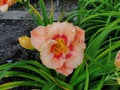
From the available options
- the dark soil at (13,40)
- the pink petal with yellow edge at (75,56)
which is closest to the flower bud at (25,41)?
the pink petal with yellow edge at (75,56)

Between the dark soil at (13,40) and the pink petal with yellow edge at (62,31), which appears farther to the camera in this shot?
the dark soil at (13,40)

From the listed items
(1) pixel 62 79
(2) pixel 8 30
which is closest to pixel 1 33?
(2) pixel 8 30

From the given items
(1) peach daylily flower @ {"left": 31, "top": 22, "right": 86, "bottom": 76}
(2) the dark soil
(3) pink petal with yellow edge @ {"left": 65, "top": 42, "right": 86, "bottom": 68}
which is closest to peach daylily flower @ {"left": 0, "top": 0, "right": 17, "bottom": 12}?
(1) peach daylily flower @ {"left": 31, "top": 22, "right": 86, "bottom": 76}

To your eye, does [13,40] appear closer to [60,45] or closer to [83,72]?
[83,72]

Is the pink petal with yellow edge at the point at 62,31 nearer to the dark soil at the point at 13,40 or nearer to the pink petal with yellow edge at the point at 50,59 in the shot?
the pink petal with yellow edge at the point at 50,59

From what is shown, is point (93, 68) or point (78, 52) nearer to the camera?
point (78, 52)

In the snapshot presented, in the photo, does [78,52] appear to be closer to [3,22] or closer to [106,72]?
[106,72]

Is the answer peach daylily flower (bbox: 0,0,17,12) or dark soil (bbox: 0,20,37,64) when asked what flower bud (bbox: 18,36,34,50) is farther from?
dark soil (bbox: 0,20,37,64)
